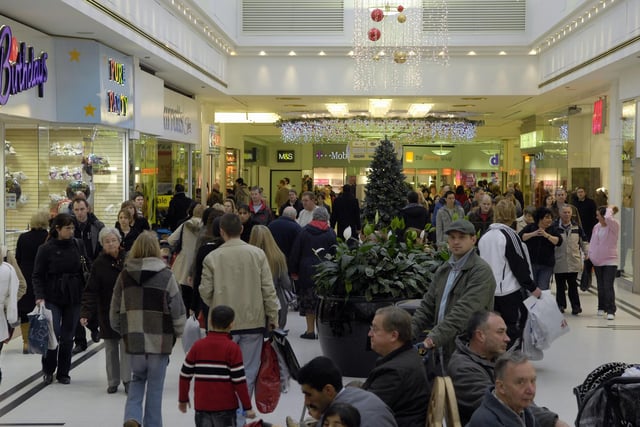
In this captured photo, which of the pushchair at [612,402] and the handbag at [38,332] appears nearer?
the pushchair at [612,402]

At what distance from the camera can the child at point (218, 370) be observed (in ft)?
16.2

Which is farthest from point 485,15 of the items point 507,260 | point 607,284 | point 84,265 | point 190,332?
point 190,332

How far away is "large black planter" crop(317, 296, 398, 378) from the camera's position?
25.5 ft

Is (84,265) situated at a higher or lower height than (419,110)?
lower

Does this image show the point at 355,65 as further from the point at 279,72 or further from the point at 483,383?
the point at 483,383

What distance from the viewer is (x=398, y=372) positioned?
3.98m

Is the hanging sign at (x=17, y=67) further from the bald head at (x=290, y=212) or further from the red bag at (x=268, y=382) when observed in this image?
the red bag at (x=268, y=382)

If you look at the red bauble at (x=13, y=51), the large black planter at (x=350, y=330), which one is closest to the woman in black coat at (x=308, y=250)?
the large black planter at (x=350, y=330)

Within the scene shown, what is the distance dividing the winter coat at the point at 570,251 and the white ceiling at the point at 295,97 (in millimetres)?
4413

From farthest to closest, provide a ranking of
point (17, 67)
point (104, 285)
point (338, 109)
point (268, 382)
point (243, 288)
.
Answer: point (338, 109) → point (17, 67) → point (104, 285) → point (243, 288) → point (268, 382)

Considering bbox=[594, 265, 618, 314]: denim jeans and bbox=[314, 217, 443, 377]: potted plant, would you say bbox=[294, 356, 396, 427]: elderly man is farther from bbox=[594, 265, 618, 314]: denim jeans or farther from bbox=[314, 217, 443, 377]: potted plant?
bbox=[594, 265, 618, 314]: denim jeans

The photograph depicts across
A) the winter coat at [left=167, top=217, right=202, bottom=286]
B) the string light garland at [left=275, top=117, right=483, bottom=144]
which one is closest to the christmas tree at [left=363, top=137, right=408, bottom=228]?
the winter coat at [left=167, top=217, right=202, bottom=286]

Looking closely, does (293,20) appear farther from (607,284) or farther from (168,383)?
(168,383)

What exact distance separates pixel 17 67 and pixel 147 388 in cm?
626
